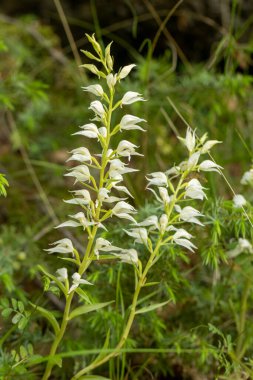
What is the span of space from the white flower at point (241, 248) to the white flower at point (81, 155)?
508 mm

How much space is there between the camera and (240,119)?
3.23 meters

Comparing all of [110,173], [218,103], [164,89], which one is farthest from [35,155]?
[110,173]

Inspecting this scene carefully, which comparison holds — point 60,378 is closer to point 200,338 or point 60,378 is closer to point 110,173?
point 200,338

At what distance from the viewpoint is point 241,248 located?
173cm

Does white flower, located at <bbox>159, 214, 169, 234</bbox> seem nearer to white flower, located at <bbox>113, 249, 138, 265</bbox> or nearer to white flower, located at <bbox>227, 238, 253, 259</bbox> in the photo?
white flower, located at <bbox>113, 249, 138, 265</bbox>

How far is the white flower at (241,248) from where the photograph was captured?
1703 millimetres

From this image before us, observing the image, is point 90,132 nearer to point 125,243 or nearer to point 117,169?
point 117,169

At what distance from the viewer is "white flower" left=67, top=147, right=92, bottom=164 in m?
1.47

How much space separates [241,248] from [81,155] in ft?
1.80

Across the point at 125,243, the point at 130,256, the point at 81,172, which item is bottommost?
the point at 125,243

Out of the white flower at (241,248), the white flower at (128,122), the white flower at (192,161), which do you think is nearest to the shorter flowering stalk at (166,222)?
the white flower at (192,161)

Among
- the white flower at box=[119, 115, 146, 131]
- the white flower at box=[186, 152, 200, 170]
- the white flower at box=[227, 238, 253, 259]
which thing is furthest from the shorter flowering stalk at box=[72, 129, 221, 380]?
the white flower at box=[227, 238, 253, 259]

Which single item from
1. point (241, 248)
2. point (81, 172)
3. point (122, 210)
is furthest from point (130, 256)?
point (241, 248)

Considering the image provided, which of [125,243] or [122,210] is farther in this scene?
[125,243]
